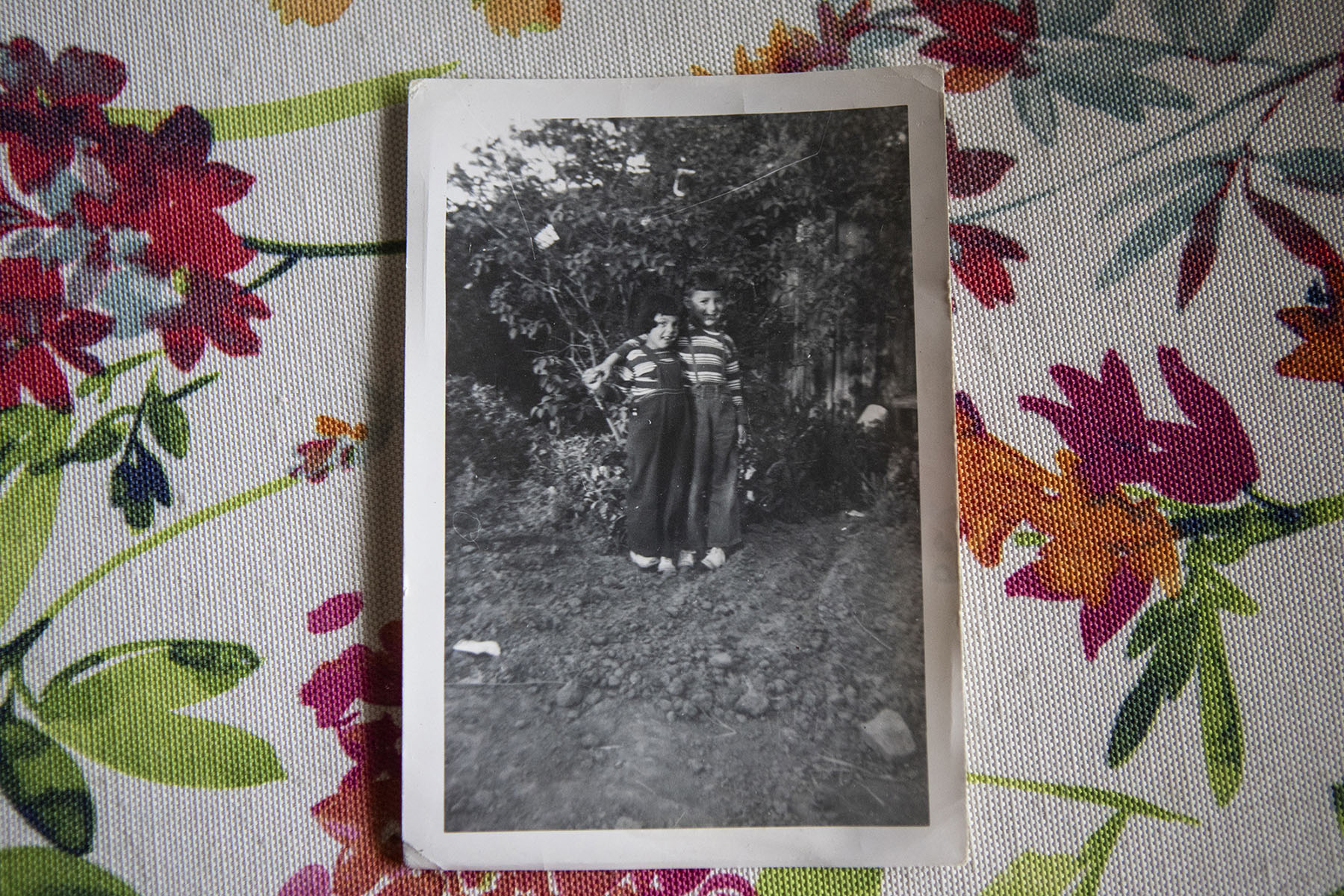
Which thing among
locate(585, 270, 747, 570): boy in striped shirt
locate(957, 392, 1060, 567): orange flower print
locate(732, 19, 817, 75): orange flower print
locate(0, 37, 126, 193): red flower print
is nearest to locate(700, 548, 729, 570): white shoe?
locate(585, 270, 747, 570): boy in striped shirt

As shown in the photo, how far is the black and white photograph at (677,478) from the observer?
33 cm

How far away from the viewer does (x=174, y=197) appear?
35 cm

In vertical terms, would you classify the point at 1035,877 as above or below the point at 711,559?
below

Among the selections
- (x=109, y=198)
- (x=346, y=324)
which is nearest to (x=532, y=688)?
(x=346, y=324)

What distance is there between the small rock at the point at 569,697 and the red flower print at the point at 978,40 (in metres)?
0.30

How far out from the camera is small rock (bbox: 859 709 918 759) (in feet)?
1.07

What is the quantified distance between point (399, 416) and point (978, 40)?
294mm

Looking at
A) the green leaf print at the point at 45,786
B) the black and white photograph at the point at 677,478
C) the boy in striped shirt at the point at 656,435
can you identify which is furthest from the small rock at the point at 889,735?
the green leaf print at the point at 45,786

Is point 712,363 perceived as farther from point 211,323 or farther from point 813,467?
point 211,323

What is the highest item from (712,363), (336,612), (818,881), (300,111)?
(300,111)

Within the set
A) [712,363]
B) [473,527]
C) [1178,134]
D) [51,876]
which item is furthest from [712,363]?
[51,876]

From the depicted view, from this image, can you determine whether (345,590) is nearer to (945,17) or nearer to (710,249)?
(710,249)

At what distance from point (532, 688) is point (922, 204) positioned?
0.26 meters

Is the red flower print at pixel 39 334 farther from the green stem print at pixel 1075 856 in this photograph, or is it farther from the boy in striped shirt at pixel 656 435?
the green stem print at pixel 1075 856
